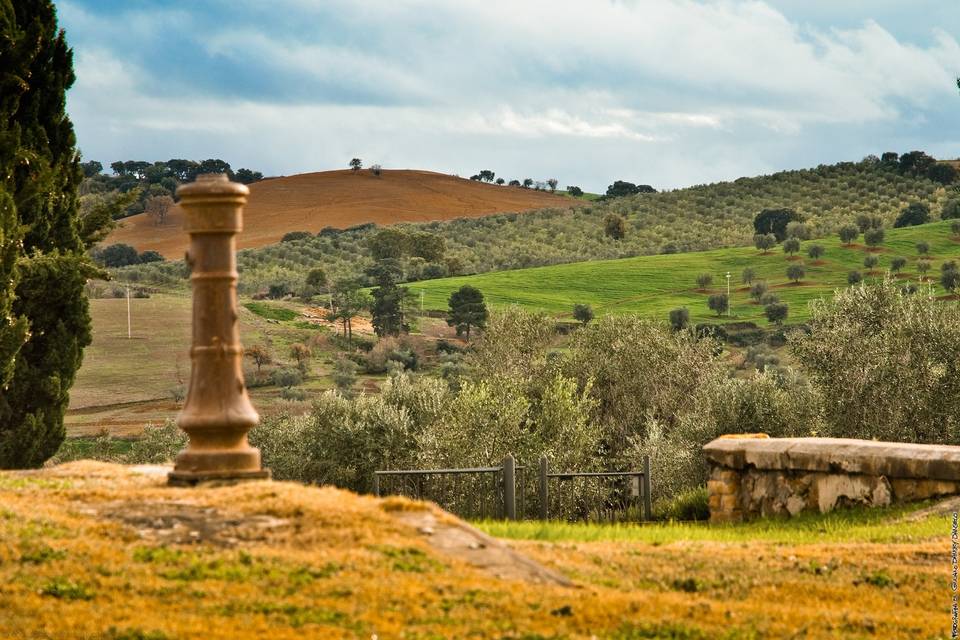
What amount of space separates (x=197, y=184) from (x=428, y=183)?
11180cm

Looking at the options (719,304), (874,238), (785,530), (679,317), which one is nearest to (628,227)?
(874,238)

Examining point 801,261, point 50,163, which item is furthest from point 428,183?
point 50,163

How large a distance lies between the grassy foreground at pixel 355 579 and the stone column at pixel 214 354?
1.36ft

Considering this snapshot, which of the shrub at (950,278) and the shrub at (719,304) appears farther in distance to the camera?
the shrub at (719,304)

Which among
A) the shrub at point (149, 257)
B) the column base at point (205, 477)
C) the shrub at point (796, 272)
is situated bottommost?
the column base at point (205, 477)

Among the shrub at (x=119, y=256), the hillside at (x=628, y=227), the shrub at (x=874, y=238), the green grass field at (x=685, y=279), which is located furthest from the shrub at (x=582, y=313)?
the shrub at (x=119, y=256)

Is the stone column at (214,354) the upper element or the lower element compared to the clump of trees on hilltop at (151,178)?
lower

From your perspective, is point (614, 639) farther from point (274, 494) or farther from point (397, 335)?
point (397, 335)

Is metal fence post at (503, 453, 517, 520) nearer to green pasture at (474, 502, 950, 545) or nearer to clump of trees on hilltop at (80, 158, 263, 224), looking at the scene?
green pasture at (474, 502, 950, 545)

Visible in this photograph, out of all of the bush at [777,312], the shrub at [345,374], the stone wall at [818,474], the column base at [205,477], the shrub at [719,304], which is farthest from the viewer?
the shrub at [719,304]

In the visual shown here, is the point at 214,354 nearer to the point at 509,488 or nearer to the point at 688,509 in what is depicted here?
the point at 509,488

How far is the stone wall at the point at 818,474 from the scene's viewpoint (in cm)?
1423

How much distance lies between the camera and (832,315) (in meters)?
34.0

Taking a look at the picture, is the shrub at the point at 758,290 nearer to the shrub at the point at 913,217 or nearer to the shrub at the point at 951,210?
the shrub at the point at 913,217
